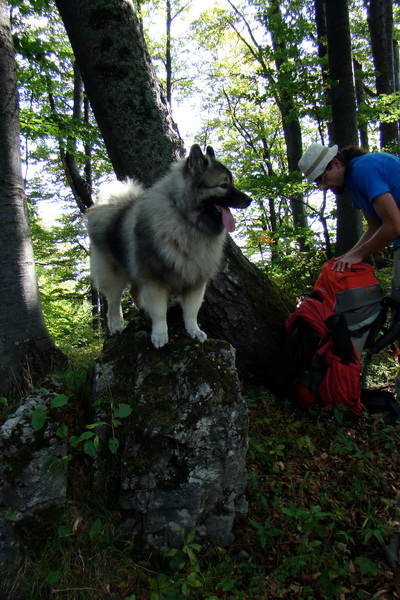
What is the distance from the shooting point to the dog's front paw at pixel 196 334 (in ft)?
8.48

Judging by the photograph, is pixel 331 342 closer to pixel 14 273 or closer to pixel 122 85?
pixel 14 273

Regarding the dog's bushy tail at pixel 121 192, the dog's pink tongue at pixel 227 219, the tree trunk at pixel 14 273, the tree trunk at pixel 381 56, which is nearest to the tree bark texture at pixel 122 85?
the dog's bushy tail at pixel 121 192

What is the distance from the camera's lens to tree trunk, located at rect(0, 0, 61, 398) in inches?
112

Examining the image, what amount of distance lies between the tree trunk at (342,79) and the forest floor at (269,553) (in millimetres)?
3517

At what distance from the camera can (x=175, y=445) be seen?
6.90ft

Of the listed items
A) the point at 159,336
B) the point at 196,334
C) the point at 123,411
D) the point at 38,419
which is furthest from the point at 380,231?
the point at 38,419

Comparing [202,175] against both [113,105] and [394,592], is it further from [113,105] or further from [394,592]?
[394,592]

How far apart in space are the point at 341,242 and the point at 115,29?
3619mm

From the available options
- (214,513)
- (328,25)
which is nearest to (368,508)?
(214,513)

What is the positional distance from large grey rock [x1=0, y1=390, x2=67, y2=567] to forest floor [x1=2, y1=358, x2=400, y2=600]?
10cm

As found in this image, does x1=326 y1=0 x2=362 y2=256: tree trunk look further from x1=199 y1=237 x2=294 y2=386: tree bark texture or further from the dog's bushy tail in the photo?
the dog's bushy tail

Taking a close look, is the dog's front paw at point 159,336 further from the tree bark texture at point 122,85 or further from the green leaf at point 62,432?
the tree bark texture at point 122,85

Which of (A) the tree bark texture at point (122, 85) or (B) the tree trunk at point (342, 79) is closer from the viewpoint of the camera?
(A) the tree bark texture at point (122, 85)

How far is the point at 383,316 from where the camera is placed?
328 centimetres
